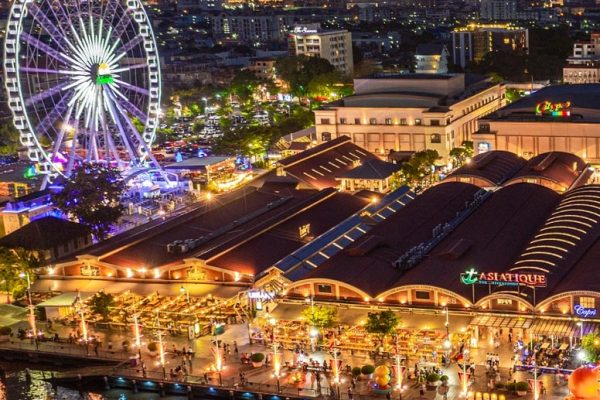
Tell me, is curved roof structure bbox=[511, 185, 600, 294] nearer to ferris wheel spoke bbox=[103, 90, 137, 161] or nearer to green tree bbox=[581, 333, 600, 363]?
green tree bbox=[581, 333, 600, 363]

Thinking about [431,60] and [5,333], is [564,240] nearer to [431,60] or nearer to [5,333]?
[5,333]

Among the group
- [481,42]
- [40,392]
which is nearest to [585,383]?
[40,392]

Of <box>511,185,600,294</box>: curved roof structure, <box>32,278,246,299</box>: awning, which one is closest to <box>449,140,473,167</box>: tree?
<box>511,185,600,294</box>: curved roof structure

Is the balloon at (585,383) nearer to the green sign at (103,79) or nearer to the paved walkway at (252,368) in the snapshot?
the paved walkway at (252,368)

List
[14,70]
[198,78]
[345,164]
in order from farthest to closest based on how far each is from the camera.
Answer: [198,78] → [345,164] → [14,70]

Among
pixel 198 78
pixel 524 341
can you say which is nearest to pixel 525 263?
pixel 524 341

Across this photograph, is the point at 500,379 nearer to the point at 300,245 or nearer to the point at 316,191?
the point at 300,245

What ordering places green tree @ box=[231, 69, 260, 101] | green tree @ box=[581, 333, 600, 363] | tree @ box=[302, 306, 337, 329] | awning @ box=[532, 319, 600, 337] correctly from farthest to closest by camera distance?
green tree @ box=[231, 69, 260, 101], tree @ box=[302, 306, 337, 329], awning @ box=[532, 319, 600, 337], green tree @ box=[581, 333, 600, 363]
